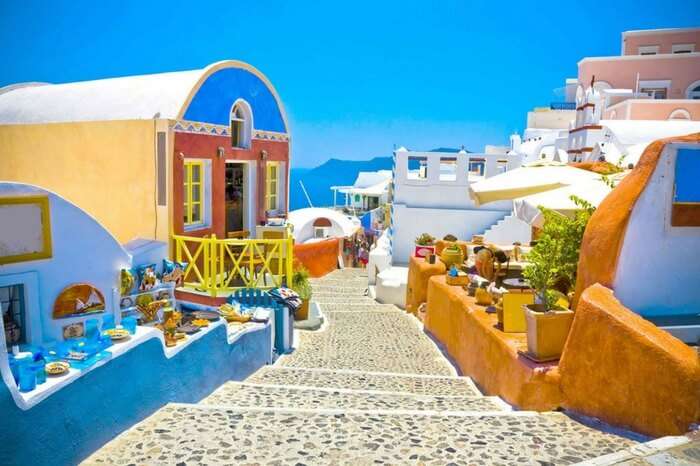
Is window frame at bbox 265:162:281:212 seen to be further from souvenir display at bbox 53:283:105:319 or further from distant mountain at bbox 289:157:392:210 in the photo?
distant mountain at bbox 289:157:392:210

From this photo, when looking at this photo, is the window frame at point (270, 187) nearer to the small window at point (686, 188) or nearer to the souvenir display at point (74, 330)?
the souvenir display at point (74, 330)

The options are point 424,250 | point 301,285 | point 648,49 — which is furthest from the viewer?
point 648,49

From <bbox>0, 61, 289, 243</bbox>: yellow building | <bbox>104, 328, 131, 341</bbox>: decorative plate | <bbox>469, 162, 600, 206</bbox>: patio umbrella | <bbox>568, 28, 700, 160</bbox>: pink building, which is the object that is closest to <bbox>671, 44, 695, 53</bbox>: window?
<bbox>568, 28, 700, 160</bbox>: pink building

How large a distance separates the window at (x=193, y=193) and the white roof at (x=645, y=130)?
42.6 ft

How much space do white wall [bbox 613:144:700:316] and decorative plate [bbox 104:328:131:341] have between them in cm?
523

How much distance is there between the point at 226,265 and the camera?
12.0 meters

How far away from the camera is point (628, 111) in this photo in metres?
22.2

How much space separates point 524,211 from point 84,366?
7.41 metres

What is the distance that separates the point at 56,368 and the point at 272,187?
1047 cm

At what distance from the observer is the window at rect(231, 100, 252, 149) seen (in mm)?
12844

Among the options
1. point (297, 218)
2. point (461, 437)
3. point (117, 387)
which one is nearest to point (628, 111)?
point (297, 218)

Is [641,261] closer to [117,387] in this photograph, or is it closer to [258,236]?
[117,387]

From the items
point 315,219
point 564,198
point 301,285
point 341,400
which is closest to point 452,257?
point 301,285

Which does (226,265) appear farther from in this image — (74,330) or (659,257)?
(659,257)
